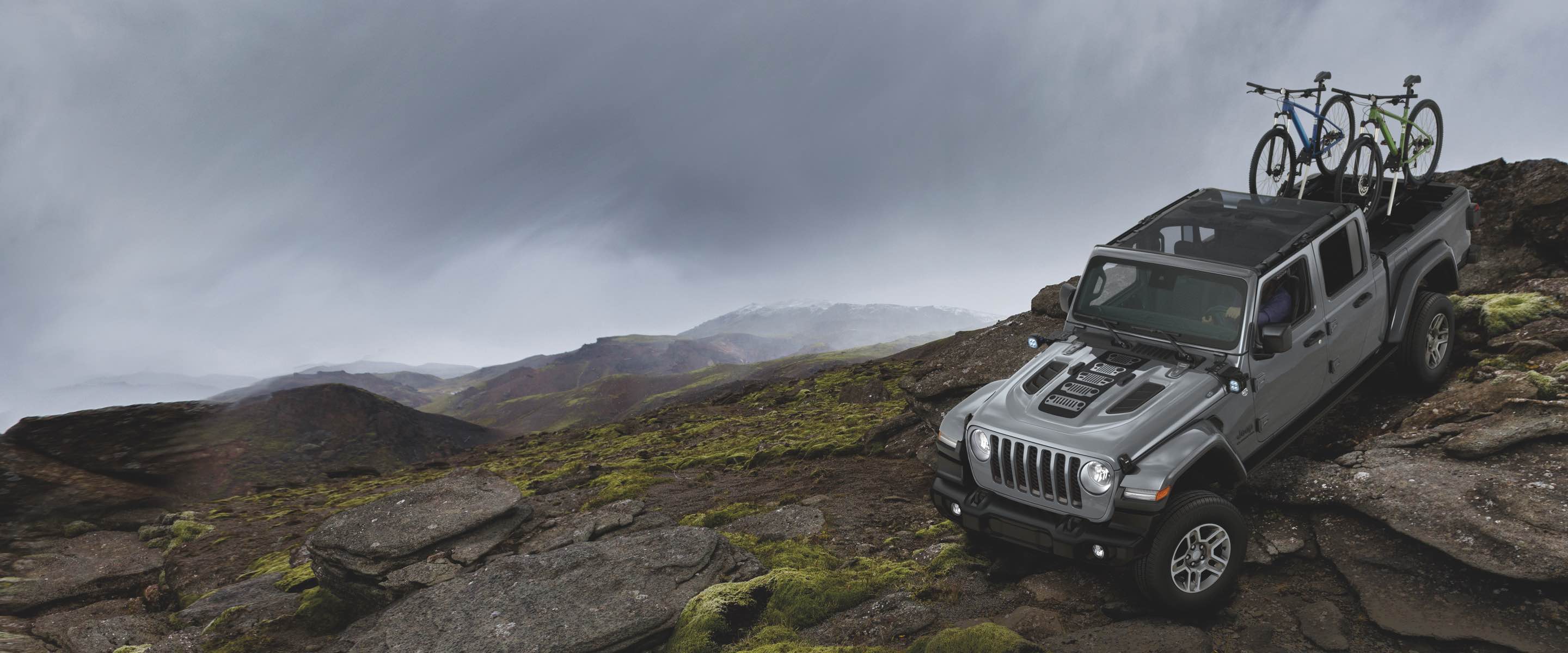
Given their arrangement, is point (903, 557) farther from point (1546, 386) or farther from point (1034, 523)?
point (1546, 386)

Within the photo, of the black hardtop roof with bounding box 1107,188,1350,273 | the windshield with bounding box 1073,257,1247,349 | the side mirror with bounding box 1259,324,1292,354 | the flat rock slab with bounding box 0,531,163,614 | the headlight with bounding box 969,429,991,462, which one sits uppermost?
the black hardtop roof with bounding box 1107,188,1350,273

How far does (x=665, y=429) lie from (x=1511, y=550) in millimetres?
27165

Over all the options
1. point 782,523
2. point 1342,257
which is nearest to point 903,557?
point 782,523

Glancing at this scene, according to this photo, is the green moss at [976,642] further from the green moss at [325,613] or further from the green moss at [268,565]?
the green moss at [268,565]

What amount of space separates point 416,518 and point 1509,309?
55.3ft

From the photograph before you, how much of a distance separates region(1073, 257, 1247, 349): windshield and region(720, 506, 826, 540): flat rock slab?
16.9ft

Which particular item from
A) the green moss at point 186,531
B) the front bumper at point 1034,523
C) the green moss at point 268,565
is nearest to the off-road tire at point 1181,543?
the front bumper at point 1034,523

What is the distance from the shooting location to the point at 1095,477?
6.71m

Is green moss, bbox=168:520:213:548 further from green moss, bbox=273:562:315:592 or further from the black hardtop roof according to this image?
the black hardtop roof

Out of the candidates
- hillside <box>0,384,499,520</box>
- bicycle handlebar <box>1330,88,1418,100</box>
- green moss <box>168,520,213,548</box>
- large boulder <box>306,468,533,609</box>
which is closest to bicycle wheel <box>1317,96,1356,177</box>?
bicycle handlebar <box>1330,88,1418,100</box>

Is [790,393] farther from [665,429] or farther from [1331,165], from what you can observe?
[1331,165]

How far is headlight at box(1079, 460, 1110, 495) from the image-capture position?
262 inches

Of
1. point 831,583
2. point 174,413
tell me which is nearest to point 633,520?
point 831,583

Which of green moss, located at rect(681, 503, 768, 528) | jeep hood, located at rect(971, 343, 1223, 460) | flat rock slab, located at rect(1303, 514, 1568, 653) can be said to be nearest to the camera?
flat rock slab, located at rect(1303, 514, 1568, 653)
